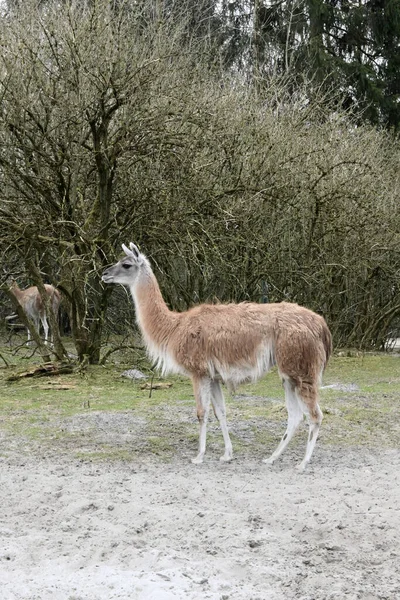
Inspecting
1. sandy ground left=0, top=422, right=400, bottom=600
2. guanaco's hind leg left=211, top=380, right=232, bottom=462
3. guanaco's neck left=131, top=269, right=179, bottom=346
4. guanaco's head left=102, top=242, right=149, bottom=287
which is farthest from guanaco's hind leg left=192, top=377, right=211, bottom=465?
guanaco's head left=102, top=242, right=149, bottom=287

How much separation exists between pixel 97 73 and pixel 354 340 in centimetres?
931

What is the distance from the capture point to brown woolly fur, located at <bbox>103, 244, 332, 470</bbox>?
20.5 feet

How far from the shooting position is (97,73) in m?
9.85

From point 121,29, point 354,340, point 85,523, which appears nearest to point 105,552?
point 85,523

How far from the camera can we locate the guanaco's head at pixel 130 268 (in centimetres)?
705

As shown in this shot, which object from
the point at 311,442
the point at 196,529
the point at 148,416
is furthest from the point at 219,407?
the point at 196,529

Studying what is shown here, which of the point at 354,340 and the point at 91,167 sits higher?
the point at 91,167

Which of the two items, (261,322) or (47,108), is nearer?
(261,322)

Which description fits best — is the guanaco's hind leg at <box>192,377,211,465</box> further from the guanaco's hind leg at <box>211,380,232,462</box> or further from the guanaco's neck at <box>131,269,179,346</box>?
the guanaco's neck at <box>131,269,179,346</box>

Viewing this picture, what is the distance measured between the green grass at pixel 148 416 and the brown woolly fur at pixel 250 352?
574mm

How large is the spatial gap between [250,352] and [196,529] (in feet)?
6.69

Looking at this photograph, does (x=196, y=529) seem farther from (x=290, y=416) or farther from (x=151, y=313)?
(x=151, y=313)

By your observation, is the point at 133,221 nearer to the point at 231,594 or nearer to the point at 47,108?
the point at 47,108

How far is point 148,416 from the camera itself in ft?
26.6
